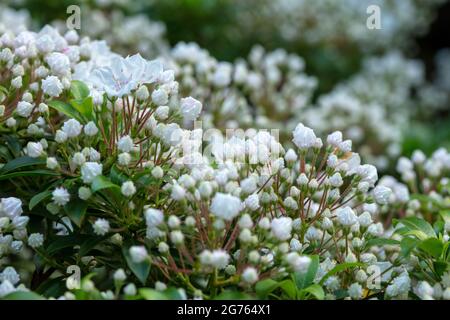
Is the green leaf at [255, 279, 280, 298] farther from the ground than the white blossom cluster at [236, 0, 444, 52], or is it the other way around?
the white blossom cluster at [236, 0, 444, 52]

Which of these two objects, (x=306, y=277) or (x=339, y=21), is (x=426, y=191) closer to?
(x=306, y=277)

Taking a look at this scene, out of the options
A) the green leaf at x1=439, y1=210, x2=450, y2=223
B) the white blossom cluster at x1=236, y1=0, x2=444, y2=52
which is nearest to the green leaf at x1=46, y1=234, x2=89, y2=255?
the green leaf at x1=439, y1=210, x2=450, y2=223

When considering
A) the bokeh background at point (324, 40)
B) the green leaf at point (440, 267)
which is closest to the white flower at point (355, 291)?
the green leaf at point (440, 267)

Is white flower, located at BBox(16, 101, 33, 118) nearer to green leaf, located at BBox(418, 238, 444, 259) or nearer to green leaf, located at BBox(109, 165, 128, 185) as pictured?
green leaf, located at BBox(109, 165, 128, 185)

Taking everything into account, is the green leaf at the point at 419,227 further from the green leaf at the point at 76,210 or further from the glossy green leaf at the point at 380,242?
the green leaf at the point at 76,210

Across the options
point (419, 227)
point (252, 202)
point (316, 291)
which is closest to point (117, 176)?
point (252, 202)

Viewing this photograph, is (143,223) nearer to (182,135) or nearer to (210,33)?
(182,135)
